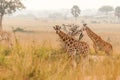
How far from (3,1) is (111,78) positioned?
3798cm

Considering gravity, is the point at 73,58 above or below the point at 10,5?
above

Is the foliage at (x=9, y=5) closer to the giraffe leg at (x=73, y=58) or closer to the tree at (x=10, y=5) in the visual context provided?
the tree at (x=10, y=5)

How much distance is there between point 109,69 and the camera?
18.6 ft

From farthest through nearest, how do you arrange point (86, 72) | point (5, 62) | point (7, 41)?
point (7, 41)
point (5, 62)
point (86, 72)

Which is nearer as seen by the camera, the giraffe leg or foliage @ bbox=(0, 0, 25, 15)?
the giraffe leg

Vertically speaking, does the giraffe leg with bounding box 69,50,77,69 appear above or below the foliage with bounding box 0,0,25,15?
above

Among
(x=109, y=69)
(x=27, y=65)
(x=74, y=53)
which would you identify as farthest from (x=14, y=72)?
(x=74, y=53)

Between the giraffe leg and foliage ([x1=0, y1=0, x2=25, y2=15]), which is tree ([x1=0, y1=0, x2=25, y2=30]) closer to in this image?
foliage ([x1=0, y1=0, x2=25, y2=15])

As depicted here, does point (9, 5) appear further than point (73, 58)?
Yes

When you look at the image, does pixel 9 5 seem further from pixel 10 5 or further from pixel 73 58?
pixel 73 58

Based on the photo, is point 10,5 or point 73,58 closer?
point 73,58

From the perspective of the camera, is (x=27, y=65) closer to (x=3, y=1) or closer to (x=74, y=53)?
(x=74, y=53)

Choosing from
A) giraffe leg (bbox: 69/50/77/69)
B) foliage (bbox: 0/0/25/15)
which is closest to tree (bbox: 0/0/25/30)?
foliage (bbox: 0/0/25/15)

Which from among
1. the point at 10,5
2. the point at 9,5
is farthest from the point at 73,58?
the point at 9,5
